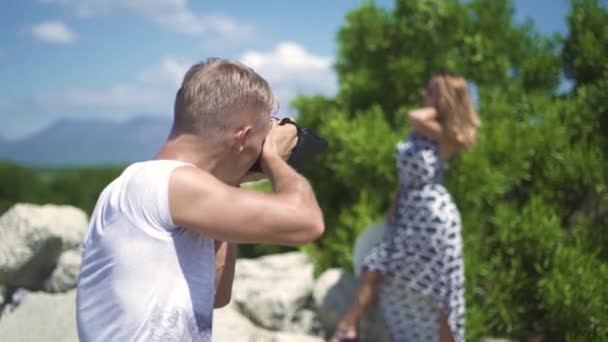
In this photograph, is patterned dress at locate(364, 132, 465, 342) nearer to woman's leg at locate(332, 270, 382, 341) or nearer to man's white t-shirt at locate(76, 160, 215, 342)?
woman's leg at locate(332, 270, 382, 341)

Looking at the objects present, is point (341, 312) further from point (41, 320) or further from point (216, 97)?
point (216, 97)

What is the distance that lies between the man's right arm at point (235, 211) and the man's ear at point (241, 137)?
15 centimetres

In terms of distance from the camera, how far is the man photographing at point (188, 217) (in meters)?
1.66

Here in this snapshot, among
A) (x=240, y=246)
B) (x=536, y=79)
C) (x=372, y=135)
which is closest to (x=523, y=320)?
(x=372, y=135)

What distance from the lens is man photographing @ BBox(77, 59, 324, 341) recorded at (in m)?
1.66

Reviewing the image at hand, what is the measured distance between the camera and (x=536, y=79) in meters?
6.09

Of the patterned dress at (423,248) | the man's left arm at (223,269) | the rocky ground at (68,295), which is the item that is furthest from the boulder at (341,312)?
the man's left arm at (223,269)

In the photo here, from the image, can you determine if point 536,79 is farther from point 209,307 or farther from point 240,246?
point 209,307

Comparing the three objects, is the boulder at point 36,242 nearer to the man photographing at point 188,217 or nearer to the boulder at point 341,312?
the boulder at point 341,312

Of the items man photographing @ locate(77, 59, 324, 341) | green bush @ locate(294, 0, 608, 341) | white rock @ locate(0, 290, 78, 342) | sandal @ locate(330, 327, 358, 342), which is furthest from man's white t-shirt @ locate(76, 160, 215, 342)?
green bush @ locate(294, 0, 608, 341)

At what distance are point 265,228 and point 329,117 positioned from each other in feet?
15.9

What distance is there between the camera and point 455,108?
4.64 m

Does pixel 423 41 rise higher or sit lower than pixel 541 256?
higher

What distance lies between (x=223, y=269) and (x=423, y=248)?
105 inches
